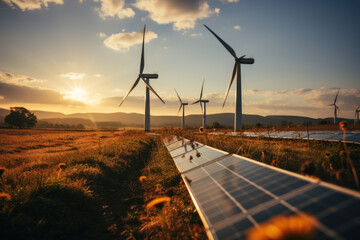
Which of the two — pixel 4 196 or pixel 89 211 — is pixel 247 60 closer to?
pixel 89 211

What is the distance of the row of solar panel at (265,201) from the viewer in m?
2.38

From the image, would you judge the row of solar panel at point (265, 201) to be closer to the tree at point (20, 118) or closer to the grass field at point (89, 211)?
the grass field at point (89, 211)

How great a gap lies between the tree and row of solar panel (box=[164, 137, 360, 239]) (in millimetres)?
117180

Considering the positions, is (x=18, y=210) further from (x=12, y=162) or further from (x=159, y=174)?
(x=12, y=162)

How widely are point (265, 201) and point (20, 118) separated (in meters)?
119

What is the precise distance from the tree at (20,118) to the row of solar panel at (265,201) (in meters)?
117

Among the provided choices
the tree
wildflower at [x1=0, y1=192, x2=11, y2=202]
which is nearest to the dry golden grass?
wildflower at [x1=0, y1=192, x2=11, y2=202]

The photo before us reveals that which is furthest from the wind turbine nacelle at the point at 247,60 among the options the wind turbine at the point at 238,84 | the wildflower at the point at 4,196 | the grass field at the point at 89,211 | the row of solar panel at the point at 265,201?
the wildflower at the point at 4,196

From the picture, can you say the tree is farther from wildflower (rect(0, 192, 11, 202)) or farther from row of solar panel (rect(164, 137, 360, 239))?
row of solar panel (rect(164, 137, 360, 239))

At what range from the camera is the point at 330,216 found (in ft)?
8.08

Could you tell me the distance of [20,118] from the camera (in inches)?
3593

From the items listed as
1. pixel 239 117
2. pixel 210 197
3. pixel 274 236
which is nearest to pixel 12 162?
pixel 210 197

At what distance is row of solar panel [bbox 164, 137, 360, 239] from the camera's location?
2375mm

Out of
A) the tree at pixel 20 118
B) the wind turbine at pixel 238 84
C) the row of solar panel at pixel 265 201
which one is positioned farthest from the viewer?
the tree at pixel 20 118
